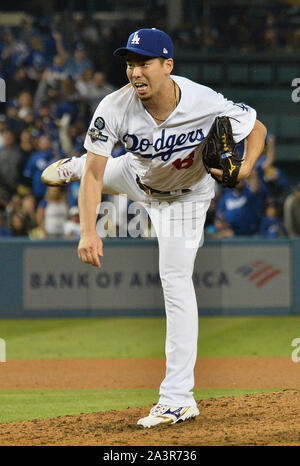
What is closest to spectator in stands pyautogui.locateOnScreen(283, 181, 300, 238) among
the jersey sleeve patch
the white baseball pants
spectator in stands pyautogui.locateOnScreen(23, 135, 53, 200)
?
spectator in stands pyautogui.locateOnScreen(23, 135, 53, 200)

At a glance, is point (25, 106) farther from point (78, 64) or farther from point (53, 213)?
point (53, 213)

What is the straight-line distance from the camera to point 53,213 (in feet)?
39.1

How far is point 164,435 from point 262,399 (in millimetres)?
1214

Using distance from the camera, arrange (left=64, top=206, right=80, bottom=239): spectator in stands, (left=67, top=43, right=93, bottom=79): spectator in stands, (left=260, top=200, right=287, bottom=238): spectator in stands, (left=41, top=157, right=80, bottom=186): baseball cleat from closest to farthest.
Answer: (left=41, top=157, right=80, bottom=186): baseball cleat < (left=64, top=206, right=80, bottom=239): spectator in stands < (left=260, top=200, right=287, bottom=238): spectator in stands < (left=67, top=43, right=93, bottom=79): spectator in stands

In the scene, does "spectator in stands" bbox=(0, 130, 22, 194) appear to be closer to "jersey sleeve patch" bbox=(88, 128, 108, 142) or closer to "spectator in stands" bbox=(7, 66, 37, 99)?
"spectator in stands" bbox=(7, 66, 37, 99)

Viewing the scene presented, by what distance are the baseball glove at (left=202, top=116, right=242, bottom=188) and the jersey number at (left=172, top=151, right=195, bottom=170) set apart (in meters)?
0.17

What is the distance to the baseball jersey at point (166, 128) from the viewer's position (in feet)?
15.5

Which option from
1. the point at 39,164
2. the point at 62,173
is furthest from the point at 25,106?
the point at 62,173

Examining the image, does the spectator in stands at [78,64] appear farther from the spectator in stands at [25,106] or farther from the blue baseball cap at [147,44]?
the blue baseball cap at [147,44]

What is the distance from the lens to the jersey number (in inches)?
193

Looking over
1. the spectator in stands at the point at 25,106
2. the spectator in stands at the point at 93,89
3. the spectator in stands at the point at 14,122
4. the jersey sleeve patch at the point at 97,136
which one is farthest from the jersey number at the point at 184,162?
the spectator in stands at the point at 93,89

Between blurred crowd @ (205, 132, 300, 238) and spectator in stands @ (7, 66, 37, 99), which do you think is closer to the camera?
blurred crowd @ (205, 132, 300, 238)

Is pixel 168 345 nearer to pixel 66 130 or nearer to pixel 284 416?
pixel 284 416
